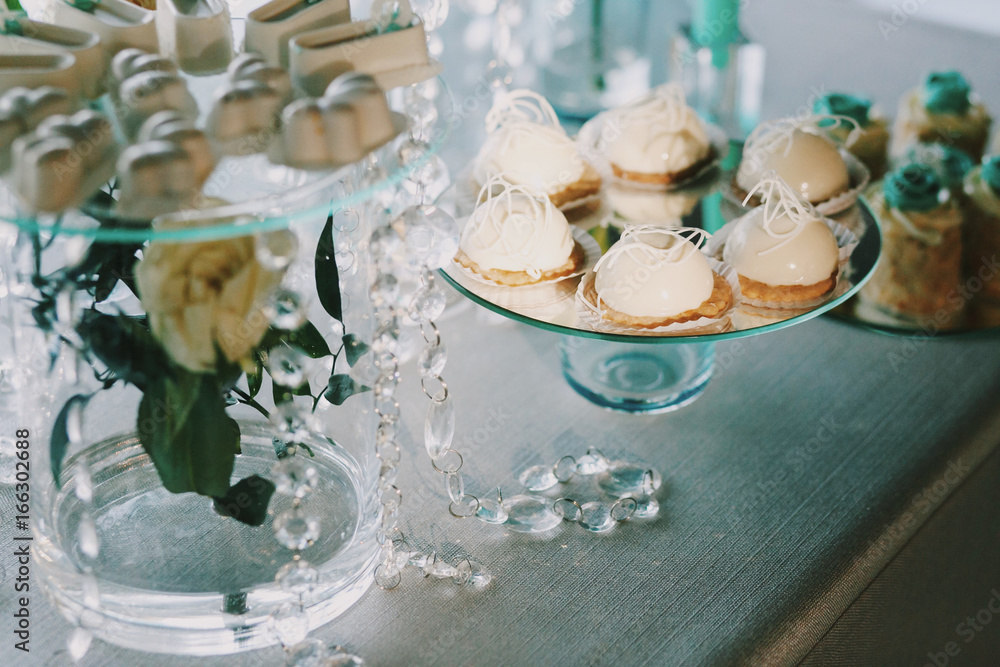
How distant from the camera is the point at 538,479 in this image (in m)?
0.69

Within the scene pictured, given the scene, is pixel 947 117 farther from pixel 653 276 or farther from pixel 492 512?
pixel 492 512

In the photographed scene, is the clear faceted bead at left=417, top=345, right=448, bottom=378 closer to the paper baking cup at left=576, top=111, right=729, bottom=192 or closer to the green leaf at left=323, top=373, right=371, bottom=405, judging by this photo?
the green leaf at left=323, top=373, right=371, bottom=405

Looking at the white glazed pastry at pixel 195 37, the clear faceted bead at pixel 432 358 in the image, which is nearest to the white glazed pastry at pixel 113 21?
the white glazed pastry at pixel 195 37

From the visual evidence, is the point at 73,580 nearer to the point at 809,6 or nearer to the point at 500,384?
the point at 500,384

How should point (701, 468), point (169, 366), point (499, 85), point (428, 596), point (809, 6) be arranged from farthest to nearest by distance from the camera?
point (809, 6)
point (499, 85)
point (701, 468)
point (428, 596)
point (169, 366)

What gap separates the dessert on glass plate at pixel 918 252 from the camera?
2.69ft

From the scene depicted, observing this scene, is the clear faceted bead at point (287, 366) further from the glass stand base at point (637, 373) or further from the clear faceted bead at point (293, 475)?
the glass stand base at point (637, 373)

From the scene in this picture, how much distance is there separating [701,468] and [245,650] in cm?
34

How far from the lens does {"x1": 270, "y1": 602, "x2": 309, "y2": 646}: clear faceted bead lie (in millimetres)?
549

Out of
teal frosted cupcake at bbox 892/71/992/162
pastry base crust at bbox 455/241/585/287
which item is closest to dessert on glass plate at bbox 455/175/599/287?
pastry base crust at bbox 455/241/585/287

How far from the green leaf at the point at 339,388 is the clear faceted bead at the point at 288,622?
0.40 feet

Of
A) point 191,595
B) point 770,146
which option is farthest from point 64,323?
point 770,146

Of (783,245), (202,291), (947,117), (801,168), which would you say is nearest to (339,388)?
(202,291)

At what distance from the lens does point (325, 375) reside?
59cm
